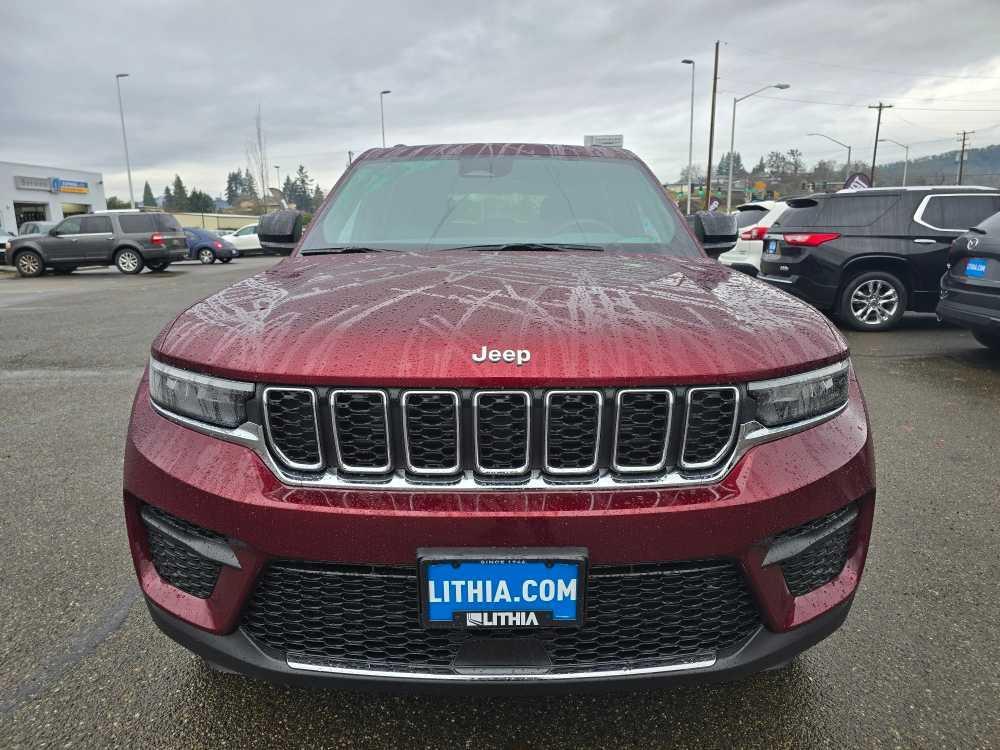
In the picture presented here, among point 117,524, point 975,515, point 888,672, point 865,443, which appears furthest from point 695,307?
point 117,524

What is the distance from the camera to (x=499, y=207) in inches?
110

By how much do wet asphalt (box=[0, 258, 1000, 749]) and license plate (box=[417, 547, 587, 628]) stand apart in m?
0.55

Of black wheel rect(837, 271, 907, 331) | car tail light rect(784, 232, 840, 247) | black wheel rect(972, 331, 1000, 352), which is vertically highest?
car tail light rect(784, 232, 840, 247)

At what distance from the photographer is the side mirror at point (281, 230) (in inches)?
121

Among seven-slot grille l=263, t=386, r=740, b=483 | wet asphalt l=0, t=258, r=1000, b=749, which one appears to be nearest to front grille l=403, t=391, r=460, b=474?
seven-slot grille l=263, t=386, r=740, b=483

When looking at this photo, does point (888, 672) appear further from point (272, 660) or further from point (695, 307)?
point (272, 660)

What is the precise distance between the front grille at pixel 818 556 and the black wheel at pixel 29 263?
2239cm

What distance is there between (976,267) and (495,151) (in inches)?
185

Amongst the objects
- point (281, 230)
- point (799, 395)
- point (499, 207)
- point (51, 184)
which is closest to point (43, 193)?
point (51, 184)

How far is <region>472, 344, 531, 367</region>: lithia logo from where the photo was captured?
1.43m

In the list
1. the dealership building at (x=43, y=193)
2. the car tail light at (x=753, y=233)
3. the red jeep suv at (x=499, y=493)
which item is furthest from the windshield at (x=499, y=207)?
the dealership building at (x=43, y=193)

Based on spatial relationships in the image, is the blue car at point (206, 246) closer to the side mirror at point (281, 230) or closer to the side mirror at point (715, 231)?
the side mirror at point (281, 230)

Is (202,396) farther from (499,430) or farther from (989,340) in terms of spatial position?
(989,340)

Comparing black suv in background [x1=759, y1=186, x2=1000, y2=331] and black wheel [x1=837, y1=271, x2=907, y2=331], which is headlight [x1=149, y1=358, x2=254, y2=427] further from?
black wheel [x1=837, y1=271, x2=907, y2=331]
